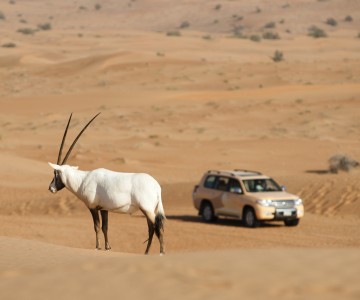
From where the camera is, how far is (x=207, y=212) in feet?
86.8

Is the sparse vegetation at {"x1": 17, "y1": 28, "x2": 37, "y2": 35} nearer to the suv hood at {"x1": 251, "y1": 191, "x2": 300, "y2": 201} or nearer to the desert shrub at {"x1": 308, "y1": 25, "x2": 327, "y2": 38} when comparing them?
the desert shrub at {"x1": 308, "y1": 25, "x2": 327, "y2": 38}

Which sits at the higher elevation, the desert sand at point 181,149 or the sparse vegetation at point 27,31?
the desert sand at point 181,149

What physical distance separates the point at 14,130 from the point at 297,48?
4307 cm

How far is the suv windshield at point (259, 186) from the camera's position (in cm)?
2591

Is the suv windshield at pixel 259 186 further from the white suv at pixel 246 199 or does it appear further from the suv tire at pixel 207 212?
the suv tire at pixel 207 212

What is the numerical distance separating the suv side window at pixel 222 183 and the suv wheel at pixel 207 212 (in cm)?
50

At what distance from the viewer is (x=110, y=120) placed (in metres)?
51.4

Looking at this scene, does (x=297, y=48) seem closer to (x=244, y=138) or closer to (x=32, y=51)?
(x=32, y=51)

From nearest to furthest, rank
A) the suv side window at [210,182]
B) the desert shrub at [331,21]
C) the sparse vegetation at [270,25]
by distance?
the suv side window at [210,182] → the sparse vegetation at [270,25] → the desert shrub at [331,21]

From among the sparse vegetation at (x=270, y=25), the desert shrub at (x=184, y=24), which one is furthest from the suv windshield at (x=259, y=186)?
the desert shrub at (x=184, y=24)

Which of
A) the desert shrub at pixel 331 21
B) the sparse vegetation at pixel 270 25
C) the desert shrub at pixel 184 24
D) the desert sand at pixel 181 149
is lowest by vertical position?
the desert shrub at pixel 184 24

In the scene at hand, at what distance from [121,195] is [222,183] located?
8.35 m

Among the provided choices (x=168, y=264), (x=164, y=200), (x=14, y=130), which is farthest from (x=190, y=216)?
(x=14, y=130)

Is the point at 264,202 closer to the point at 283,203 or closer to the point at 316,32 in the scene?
the point at 283,203
